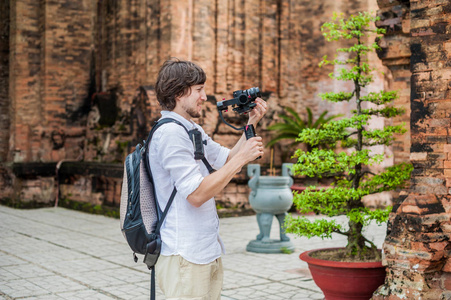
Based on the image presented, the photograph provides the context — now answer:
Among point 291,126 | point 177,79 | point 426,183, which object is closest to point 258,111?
point 177,79

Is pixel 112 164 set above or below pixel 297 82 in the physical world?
below

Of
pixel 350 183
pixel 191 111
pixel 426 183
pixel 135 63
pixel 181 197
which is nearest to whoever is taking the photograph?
pixel 181 197

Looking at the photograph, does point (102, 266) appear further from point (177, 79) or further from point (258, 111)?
point (177, 79)

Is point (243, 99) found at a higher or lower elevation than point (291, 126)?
lower

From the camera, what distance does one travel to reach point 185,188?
8.50ft

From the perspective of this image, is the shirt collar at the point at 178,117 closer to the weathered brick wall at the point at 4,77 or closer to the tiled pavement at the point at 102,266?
the tiled pavement at the point at 102,266

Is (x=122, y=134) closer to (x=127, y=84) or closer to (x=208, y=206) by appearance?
(x=127, y=84)

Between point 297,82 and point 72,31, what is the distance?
6045 mm

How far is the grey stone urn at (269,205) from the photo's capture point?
8.16 meters

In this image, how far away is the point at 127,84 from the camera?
1327cm

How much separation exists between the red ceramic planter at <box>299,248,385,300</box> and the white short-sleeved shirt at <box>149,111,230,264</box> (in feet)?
7.21

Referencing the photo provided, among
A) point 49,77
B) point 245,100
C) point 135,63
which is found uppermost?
point 135,63

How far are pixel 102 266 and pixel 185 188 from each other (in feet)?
16.2

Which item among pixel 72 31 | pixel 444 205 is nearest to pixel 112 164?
pixel 72 31
